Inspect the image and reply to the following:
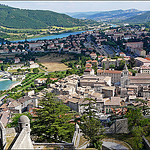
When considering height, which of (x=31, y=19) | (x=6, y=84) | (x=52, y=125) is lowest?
(x=6, y=84)

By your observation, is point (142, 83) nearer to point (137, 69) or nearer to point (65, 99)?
point (137, 69)

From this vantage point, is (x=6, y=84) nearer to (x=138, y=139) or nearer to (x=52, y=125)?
(x=52, y=125)

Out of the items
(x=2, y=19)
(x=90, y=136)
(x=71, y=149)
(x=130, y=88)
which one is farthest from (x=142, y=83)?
(x=2, y=19)

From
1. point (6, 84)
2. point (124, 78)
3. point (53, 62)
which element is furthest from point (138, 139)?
point (53, 62)

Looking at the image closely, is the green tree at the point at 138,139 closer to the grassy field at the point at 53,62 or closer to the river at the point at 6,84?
the river at the point at 6,84

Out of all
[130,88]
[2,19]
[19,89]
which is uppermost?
[2,19]

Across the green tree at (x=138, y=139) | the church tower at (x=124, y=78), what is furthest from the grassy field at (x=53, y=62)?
the green tree at (x=138, y=139)

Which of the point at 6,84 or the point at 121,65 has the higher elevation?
the point at 121,65
